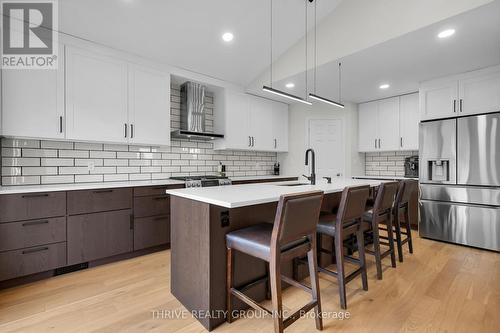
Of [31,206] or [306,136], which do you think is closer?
[31,206]

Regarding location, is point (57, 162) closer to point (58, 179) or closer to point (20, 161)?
point (58, 179)

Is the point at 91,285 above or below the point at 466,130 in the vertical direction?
below

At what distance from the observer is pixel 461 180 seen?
3357 mm

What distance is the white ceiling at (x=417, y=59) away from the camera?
2.35 metres

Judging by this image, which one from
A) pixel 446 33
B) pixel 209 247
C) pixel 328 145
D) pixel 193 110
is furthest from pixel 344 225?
pixel 328 145

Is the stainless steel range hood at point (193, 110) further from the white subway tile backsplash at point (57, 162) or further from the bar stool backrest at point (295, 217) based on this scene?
the bar stool backrest at point (295, 217)

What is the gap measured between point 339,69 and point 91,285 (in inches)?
152

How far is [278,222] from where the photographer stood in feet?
4.57

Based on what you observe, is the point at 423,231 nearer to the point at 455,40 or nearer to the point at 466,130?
the point at 466,130

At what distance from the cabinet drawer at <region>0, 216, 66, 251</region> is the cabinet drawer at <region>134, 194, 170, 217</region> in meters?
0.71

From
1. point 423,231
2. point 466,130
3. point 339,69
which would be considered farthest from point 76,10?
point 423,231

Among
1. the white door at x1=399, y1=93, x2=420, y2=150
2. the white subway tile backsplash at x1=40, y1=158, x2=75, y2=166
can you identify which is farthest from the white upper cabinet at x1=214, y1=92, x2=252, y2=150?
the white door at x1=399, y1=93, x2=420, y2=150

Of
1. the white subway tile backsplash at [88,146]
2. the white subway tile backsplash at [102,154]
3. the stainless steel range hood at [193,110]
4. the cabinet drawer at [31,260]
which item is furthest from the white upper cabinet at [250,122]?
the cabinet drawer at [31,260]

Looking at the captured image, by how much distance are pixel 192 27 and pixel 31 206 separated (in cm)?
265
